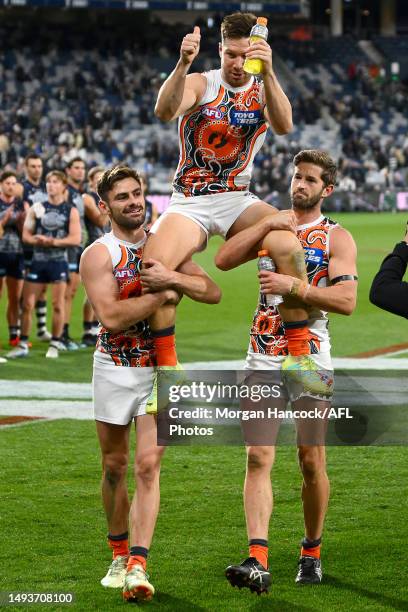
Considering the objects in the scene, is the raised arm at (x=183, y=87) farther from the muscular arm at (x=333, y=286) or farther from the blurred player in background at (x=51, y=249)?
the blurred player in background at (x=51, y=249)

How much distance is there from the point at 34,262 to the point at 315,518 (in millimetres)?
8372

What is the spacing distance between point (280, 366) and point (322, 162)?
1.06 m

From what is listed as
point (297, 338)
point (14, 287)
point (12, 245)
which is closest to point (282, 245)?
point (297, 338)

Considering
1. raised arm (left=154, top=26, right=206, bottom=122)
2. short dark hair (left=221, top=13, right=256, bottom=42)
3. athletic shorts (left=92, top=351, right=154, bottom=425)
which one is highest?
short dark hair (left=221, top=13, right=256, bottom=42)

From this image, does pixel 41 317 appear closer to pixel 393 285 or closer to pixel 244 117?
pixel 244 117

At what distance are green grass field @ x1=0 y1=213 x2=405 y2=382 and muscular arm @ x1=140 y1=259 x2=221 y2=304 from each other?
6223 mm

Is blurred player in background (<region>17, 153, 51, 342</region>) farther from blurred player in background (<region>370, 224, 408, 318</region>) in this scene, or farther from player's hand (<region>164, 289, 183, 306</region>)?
blurred player in background (<region>370, 224, 408, 318</region>)

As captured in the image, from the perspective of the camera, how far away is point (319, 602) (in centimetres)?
578

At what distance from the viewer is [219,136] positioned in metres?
6.55

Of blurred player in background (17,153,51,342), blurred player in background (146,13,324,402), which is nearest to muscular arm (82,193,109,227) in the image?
blurred player in background (17,153,51,342)

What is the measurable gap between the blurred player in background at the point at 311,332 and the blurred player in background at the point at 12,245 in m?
8.12

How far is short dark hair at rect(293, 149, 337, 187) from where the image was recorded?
6.22 metres

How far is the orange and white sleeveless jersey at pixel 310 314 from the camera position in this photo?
623 centimetres

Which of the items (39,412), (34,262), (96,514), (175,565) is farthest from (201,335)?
(175,565)
